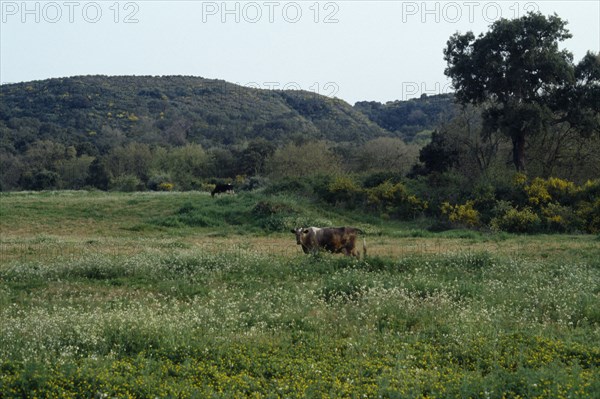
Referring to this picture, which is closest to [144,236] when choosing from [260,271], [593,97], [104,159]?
[260,271]

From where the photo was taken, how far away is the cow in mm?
17862

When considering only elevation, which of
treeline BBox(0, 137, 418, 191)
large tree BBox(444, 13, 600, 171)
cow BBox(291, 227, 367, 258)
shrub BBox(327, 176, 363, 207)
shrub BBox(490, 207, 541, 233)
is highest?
large tree BBox(444, 13, 600, 171)

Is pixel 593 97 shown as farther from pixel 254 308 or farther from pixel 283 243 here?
pixel 254 308

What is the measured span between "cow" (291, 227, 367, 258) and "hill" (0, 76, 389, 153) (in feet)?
211

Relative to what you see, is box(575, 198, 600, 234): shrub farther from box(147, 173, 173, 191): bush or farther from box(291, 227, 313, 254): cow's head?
box(147, 173, 173, 191): bush

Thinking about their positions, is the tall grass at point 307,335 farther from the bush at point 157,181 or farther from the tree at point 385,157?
the bush at point 157,181

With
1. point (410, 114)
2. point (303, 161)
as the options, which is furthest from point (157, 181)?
point (410, 114)

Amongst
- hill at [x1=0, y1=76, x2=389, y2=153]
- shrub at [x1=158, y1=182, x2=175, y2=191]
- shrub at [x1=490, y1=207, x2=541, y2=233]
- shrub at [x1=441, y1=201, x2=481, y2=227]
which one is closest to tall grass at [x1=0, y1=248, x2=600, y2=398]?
shrub at [x1=490, y1=207, x2=541, y2=233]

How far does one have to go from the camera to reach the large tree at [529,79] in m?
30.6

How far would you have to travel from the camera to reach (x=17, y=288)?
13516mm

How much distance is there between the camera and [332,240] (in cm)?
1794

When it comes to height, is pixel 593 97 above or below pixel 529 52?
below

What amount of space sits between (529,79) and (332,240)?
18.9 meters

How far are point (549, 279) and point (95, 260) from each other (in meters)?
10.9
